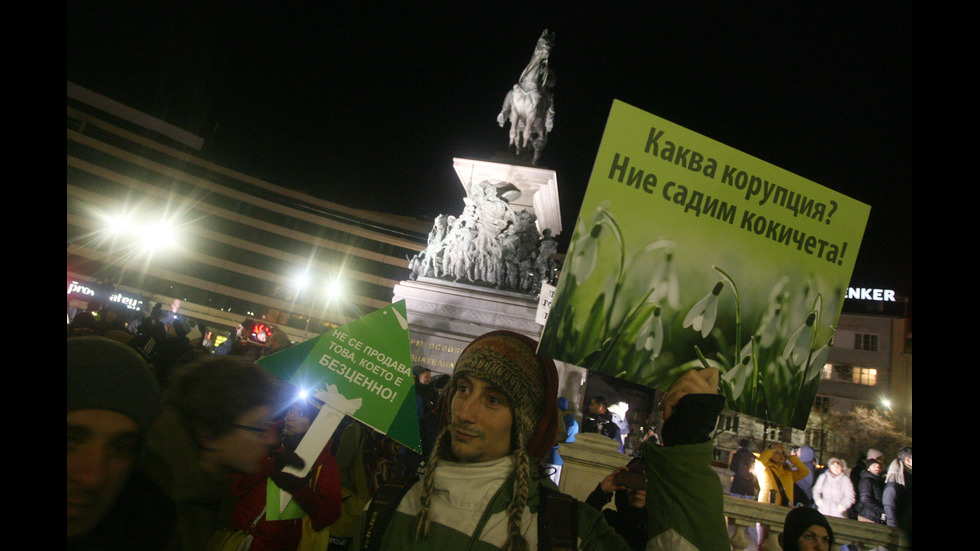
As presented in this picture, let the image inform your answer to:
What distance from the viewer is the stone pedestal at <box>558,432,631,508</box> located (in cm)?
466

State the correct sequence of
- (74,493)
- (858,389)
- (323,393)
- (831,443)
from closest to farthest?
(74,493) < (323,393) < (831,443) < (858,389)

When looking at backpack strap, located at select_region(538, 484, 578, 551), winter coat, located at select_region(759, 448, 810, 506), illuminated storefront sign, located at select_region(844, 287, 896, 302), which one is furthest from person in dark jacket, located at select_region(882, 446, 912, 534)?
illuminated storefront sign, located at select_region(844, 287, 896, 302)

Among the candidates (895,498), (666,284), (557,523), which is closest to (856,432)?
(895,498)

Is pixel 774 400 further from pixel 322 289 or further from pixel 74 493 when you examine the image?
pixel 322 289

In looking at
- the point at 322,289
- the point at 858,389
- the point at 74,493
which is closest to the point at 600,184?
the point at 74,493

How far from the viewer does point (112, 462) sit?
1.73 m

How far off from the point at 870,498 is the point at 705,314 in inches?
247

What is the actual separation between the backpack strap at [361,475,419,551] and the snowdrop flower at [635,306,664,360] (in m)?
1.17

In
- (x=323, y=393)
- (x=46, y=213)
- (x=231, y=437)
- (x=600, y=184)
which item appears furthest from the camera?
(x=323, y=393)

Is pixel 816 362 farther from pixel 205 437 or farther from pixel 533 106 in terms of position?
pixel 533 106

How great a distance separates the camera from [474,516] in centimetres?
206

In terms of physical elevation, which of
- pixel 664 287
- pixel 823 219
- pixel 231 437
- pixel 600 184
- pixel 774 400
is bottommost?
pixel 231 437

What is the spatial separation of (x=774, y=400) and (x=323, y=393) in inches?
85.1

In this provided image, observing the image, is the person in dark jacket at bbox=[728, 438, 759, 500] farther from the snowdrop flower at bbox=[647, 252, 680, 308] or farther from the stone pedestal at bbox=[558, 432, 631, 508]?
the snowdrop flower at bbox=[647, 252, 680, 308]
